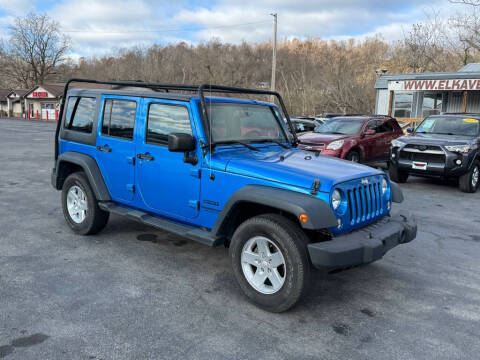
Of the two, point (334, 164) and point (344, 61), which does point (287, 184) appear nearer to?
point (334, 164)

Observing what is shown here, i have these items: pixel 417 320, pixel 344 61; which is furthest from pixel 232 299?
pixel 344 61

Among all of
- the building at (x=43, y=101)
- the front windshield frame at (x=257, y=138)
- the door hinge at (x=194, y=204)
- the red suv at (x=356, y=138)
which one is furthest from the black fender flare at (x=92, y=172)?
the building at (x=43, y=101)

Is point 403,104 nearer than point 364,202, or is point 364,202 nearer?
point 364,202

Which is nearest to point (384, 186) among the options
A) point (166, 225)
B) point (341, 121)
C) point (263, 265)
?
point (263, 265)

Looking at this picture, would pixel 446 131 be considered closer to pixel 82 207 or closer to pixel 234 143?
pixel 234 143

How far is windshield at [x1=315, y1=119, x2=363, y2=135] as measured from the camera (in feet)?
38.3

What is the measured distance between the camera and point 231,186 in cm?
396

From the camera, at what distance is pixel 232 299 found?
3.90 meters

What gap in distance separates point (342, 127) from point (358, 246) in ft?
29.4

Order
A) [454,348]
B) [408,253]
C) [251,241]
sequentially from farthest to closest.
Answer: [408,253] < [251,241] < [454,348]

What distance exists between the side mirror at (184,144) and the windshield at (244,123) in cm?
27

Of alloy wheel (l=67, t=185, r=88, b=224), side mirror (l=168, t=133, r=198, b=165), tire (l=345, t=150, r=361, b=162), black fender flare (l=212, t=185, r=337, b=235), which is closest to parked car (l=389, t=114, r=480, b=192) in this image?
tire (l=345, t=150, r=361, b=162)

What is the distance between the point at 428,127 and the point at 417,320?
824 centimetres

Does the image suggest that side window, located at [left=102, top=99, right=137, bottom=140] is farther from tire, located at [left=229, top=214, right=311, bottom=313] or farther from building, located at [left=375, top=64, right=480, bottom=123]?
building, located at [left=375, top=64, right=480, bottom=123]
